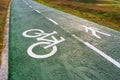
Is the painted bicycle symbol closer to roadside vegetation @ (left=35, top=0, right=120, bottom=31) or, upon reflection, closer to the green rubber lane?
the green rubber lane

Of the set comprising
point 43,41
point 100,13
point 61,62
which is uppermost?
point 61,62

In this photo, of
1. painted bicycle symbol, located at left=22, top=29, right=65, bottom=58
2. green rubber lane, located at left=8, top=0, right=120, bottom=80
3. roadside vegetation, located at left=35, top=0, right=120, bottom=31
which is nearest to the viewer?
green rubber lane, located at left=8, top=0, right=120, bottom=80

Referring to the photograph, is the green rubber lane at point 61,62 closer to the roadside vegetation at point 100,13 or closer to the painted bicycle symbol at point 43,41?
the painted bicycle symbol at point 43,41

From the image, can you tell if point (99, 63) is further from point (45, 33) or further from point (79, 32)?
point (45, 33)

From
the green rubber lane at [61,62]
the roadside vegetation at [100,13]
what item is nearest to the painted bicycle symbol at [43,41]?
the green rubber lane at [61,62]

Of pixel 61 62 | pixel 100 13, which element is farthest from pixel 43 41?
pixel 100 13

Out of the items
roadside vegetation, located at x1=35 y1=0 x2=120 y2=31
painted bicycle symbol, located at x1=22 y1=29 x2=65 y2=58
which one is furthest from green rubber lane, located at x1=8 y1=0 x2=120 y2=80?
roadside vegetation, located at x1=35 y1=0 x2=120 y2=31

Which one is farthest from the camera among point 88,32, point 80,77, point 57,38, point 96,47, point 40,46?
point 88,32

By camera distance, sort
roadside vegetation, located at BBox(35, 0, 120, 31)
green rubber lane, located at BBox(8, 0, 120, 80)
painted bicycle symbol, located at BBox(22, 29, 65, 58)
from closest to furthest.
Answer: green rubber lane, located at BBox(8, 0, 120, 80), painted bicycle symbol, located at BBox(22, 29, 65, 58), roadside vegetation, located at BBox(35, 0, 120, 31)

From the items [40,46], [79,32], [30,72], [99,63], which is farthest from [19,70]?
[79,32]

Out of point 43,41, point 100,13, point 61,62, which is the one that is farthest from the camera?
point 100,13

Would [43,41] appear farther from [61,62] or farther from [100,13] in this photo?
[100,13]
